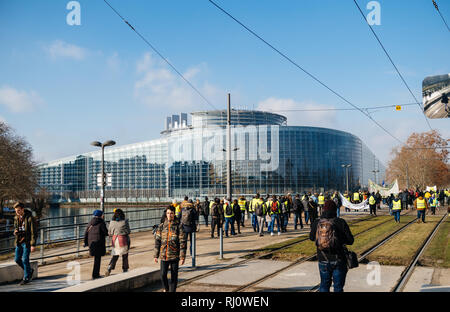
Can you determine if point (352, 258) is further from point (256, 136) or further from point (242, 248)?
point (256, 136)

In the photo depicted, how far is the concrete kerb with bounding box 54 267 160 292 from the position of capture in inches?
289

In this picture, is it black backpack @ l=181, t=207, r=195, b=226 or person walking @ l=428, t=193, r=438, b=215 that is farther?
person walking @ l=428, t=193, r=438, b=215

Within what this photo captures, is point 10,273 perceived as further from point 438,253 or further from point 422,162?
point 422,162

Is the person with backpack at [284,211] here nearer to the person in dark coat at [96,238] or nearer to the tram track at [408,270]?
the tram track at [408,270]

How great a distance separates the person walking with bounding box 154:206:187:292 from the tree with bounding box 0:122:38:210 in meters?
39.8

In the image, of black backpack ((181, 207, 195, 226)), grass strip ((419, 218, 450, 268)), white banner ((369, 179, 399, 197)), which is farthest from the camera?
white banner ((369, 179, 399, 197))

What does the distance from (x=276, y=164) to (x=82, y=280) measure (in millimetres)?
89443

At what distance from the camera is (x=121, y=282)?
804cm

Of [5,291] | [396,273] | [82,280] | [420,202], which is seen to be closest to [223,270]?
[82,280]

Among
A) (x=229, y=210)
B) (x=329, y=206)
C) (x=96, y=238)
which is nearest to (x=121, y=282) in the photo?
(x=96, y=238)

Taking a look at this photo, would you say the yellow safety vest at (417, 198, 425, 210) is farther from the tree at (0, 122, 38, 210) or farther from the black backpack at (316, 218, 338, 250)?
the tree at (0, 122, 38, 210)

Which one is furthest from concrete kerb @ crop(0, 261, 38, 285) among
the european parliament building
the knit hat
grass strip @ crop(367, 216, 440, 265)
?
the european parliament building

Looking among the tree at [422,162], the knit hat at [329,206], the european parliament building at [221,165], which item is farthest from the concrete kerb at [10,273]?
the european parliament building at [221,165]

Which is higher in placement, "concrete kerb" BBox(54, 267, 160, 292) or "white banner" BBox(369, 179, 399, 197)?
"white banner" BBox(369, 179, 399, 197)
